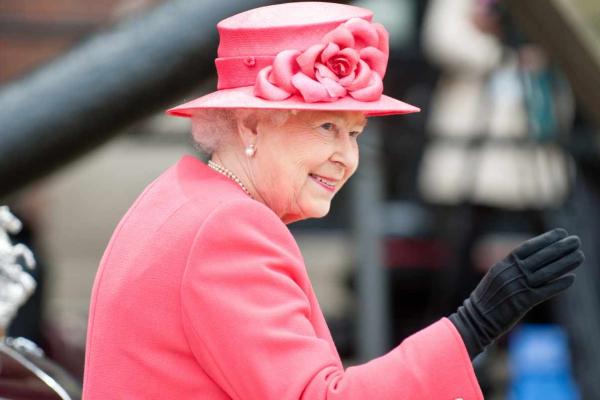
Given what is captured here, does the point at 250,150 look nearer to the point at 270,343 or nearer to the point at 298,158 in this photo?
the point at 298,158

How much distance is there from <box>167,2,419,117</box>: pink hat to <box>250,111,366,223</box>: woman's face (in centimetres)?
6

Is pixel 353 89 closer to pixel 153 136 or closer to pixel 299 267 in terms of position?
pixel 299 267

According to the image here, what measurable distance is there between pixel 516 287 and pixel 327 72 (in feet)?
1.41

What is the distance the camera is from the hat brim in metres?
2.14

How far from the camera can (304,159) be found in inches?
87.6

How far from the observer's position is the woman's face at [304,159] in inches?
87.5

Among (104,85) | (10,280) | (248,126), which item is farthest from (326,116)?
(10,280)

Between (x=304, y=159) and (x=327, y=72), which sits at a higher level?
(x=327, y=72)

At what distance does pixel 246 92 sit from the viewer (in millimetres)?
2217

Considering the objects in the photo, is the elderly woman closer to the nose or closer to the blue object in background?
the nose

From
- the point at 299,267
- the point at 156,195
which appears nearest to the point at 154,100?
the point at 156,195

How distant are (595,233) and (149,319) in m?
3.85

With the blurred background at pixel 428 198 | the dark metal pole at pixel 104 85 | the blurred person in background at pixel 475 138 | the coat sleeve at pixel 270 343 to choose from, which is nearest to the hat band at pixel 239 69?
the coat sleeve at pixel 270 343

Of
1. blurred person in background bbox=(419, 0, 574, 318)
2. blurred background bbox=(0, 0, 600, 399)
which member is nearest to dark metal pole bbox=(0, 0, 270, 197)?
blurred background bbox=(0, 0, 600, 399)
